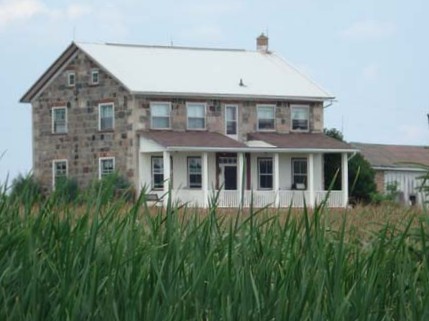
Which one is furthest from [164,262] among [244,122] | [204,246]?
[244,122]

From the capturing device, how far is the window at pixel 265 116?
55562mm

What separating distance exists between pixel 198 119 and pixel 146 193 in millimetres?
48665

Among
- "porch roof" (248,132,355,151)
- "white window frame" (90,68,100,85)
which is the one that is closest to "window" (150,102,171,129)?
"white window frame" (90,68,100,85)

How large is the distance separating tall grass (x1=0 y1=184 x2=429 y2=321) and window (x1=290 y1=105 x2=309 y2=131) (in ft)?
165

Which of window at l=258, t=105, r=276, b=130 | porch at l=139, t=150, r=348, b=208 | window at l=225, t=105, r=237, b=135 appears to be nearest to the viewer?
porch at l=139, t=150, r=348, b=208

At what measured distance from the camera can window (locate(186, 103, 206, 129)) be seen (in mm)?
54062

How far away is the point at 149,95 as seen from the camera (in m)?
52.8

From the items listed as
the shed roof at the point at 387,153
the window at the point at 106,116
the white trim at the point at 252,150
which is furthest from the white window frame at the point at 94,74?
the shed roof at the point at 387,153

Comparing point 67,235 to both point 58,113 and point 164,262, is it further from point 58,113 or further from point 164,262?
point 58,113

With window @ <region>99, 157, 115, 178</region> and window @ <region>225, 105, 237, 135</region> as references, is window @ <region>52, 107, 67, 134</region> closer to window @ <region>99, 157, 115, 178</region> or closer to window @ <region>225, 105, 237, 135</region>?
window @ <region>99, 157, 115, 178</region>

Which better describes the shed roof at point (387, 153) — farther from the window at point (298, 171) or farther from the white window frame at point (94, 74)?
the white window frame at point (94, 74)

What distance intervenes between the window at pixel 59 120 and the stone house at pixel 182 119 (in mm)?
41

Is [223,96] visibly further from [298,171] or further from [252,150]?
[298,171]

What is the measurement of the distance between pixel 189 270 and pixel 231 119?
4945 cm
